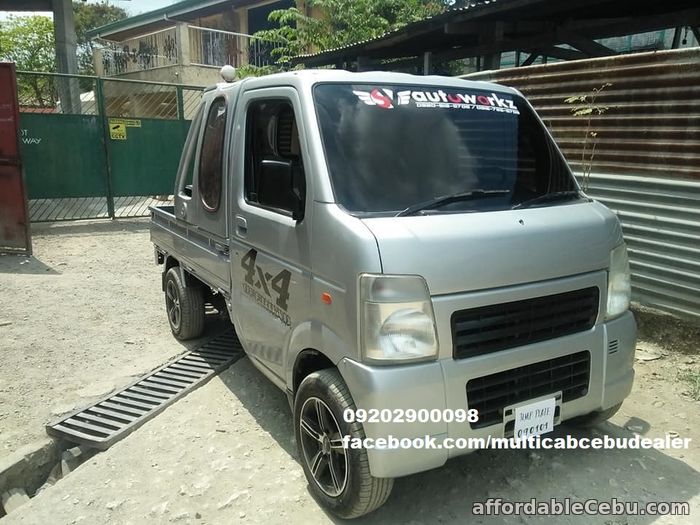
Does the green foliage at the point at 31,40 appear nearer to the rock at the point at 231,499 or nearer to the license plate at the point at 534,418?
the rock at the point at 231,499

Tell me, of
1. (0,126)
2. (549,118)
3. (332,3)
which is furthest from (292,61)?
(549,118)

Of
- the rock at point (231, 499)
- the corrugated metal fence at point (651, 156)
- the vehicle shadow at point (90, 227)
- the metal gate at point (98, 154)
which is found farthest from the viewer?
the vehicle shadow at point (90, 227)

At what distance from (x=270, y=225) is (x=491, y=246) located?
1215 millimetres

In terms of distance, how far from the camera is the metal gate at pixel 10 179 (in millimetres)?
7312

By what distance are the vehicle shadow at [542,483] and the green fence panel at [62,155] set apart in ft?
27.0

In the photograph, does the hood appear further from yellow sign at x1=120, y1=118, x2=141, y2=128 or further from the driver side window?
yellow sign at x1=120, y1=118, x2=141, y2=128

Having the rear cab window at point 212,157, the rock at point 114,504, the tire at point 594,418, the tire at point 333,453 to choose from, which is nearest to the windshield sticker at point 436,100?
the rear cab window at point 212,157

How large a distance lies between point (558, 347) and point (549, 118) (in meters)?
3.55

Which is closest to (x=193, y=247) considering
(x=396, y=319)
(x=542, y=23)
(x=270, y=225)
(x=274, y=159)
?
(x=274, y=159)

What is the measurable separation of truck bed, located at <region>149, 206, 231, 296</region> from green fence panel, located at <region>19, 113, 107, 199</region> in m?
5.26

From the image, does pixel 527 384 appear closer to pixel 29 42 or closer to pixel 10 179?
pixel 10 179

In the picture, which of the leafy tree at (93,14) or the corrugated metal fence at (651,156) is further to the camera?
the leafy tree at (93,14)

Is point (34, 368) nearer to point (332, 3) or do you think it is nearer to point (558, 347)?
point (558, 347)

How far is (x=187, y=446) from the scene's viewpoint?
3.38m
